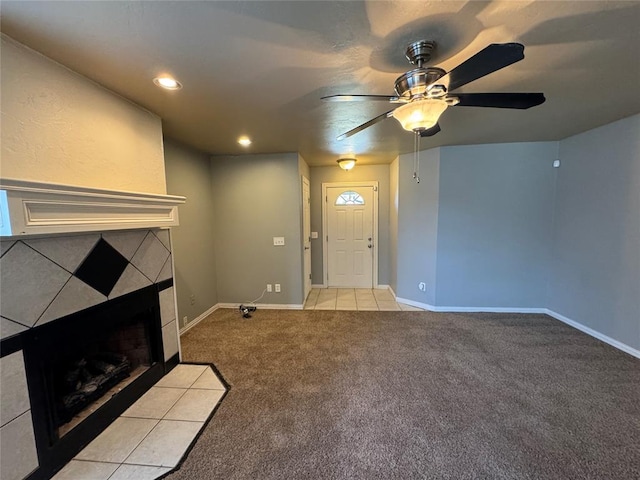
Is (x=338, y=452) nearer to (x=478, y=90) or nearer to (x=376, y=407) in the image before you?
(x=376, y=407)

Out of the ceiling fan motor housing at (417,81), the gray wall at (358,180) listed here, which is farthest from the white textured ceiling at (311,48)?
the gray wall at (358,180)

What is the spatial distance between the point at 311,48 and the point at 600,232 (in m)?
3.80

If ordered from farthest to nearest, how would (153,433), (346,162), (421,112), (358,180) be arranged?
(358,180) < (346,162) < (153,433) < (421,112)

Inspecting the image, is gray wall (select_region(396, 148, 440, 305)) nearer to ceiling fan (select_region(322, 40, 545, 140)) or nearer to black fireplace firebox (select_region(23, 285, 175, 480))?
ceiling fan (select_region(322, 40, 545, 140))

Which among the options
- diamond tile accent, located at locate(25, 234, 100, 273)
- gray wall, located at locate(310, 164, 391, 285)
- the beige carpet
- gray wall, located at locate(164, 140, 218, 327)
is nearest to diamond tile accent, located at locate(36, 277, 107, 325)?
diamond tile accent, located at locate(25, 234, 100, 273)

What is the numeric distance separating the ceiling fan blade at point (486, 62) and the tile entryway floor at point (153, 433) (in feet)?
8.68

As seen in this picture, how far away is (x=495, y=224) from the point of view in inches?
147

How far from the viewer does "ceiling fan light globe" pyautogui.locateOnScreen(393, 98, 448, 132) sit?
1.47 meters

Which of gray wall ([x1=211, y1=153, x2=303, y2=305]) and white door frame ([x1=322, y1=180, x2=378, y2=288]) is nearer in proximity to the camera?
gray wall ([x1=211, y1=153, x2=303, y2=305])

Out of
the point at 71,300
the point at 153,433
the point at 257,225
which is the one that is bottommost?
the point at 153,433

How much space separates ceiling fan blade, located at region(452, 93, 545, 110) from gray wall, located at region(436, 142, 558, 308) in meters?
2.36

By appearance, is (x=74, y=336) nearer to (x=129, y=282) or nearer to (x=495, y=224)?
(x=129, y=282)

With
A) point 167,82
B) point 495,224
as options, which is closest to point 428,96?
point 167,82

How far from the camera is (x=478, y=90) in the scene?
1.99 meters
